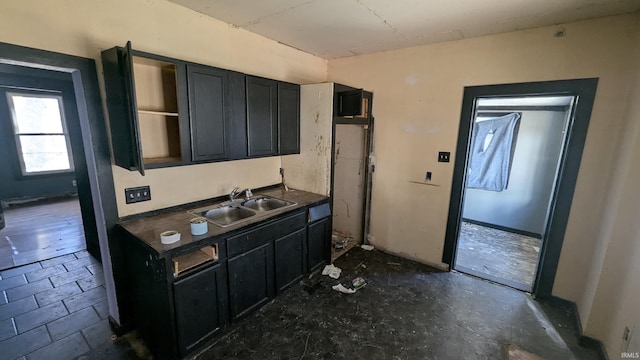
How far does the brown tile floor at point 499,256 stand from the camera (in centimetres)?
300

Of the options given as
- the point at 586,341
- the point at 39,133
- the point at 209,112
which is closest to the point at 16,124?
the point at 39,133

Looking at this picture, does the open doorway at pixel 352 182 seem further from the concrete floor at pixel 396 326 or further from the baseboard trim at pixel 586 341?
the baseboard trim at pixel 586 341

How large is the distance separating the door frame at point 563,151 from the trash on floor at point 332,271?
159 cm

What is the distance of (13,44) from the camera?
1470 mm

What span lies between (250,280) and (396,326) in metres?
1.33

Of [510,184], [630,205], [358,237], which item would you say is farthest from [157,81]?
[510,184]

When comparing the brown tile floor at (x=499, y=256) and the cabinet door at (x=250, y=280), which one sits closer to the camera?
the cabinet door at (x=250, y=280)

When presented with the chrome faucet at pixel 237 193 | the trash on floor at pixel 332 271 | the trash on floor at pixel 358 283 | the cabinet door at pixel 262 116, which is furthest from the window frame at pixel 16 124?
the trash on floor at pixel 358 283

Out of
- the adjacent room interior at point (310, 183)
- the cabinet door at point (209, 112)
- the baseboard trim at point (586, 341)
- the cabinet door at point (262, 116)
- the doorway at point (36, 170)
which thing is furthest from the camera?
the doorway at point (36, 170)

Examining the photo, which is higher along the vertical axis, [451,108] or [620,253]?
[451,108]

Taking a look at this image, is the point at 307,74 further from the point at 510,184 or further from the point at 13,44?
the point at 510,184

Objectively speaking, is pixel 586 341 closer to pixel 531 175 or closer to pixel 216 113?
pixel 531 175

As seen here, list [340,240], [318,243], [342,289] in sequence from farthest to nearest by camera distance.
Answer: [340,240]
[318,243]
[342,289]

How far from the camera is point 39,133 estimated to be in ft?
17.7
